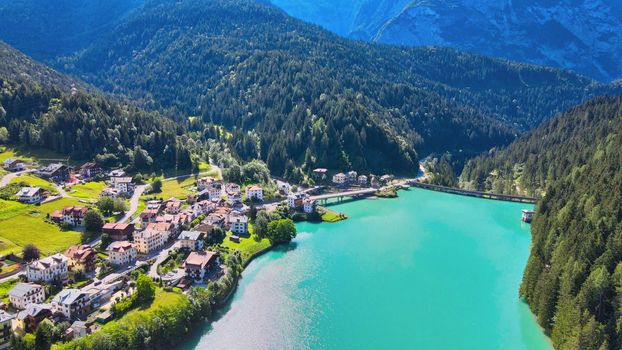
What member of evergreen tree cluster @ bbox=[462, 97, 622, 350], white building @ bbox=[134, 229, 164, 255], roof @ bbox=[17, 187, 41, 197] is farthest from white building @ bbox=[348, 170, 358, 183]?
roof @ bbox=[17, 187, 41, 197]

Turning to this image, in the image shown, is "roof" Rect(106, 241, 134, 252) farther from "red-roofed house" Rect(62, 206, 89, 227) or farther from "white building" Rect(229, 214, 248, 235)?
"white building" Rect(229, 214, 248, 235)

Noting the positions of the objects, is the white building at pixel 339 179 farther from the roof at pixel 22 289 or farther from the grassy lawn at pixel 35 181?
the roof at pixel 22 289

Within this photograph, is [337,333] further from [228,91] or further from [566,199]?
[228,91]

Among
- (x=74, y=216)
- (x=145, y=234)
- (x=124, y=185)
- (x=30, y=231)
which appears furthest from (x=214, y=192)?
(x=30, y=231)

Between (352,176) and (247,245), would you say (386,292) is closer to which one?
(247,245)

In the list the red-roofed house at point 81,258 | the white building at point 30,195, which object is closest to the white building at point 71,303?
the red-roofed house at point 81,258

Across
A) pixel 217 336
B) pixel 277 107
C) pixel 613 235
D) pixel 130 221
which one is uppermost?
pixel 277 107

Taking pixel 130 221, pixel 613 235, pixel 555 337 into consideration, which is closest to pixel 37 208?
pixel 130 221
